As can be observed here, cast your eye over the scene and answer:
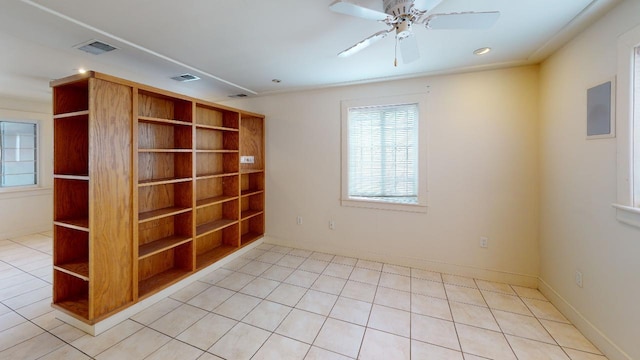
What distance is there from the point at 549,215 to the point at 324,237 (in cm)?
263

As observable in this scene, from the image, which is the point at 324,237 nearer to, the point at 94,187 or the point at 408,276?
the point at 408,276

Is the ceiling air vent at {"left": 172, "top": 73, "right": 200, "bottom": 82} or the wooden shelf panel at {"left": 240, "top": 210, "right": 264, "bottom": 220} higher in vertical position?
the ceiling air vent at {"left": 172, "top": 73, "right": 200, "bottom": 82}

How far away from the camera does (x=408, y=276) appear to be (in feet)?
10.1

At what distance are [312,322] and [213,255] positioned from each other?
1788mm

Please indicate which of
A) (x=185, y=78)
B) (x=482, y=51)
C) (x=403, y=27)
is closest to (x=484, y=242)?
Result: (x=482, y=51)

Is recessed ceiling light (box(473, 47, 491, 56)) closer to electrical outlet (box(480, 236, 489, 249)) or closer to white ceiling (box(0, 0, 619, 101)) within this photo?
white ceiling (box(0, 0, 619, 101))

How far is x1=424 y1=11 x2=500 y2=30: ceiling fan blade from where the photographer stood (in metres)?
1.48

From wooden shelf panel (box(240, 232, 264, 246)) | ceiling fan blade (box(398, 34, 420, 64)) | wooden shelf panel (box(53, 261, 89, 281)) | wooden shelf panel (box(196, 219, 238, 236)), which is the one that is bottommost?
wooden shelf panel (box(240, 232, 264, 246))

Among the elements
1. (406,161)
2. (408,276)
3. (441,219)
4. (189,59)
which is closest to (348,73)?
(406,161)

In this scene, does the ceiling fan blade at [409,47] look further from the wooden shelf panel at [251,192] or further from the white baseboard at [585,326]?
the wooden shelf panel at [251,192]

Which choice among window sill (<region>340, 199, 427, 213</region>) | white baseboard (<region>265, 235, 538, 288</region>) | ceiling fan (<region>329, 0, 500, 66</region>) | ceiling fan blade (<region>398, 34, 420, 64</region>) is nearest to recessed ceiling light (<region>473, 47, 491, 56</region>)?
ceiling fan blade (<region>398, 34, 420, 64</region>)

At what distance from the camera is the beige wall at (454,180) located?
109 inches

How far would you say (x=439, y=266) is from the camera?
3160 mm

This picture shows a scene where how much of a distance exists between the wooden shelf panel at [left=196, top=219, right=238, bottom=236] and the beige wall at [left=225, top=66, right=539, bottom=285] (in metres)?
1.12
